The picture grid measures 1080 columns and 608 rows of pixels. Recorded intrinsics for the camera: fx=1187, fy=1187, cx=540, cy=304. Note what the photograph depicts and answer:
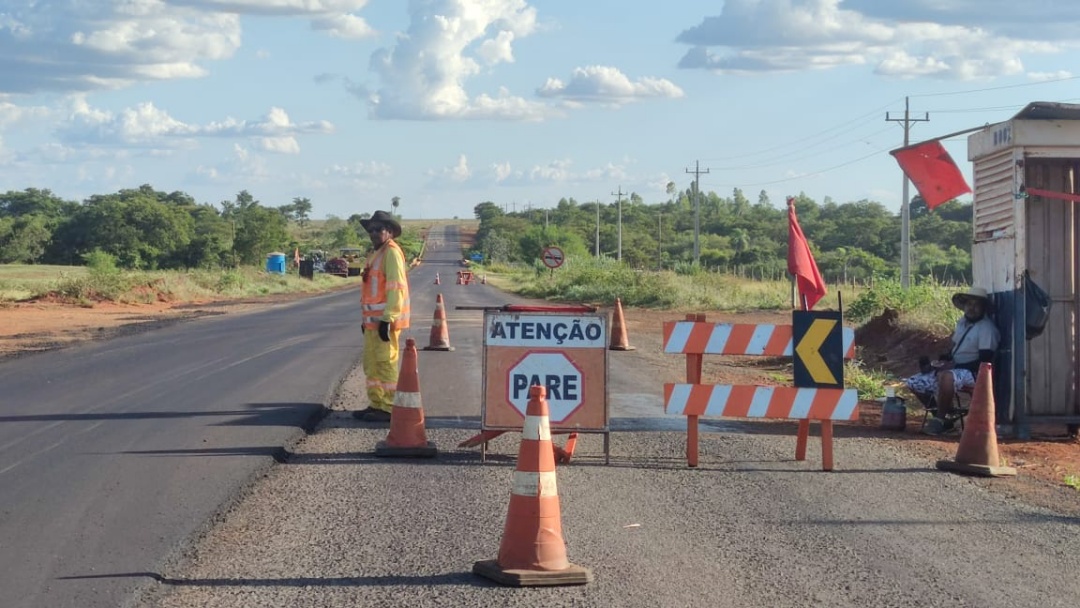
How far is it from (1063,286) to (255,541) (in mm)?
8387

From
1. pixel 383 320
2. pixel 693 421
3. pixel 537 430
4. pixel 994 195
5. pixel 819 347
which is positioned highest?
pixel 994 195

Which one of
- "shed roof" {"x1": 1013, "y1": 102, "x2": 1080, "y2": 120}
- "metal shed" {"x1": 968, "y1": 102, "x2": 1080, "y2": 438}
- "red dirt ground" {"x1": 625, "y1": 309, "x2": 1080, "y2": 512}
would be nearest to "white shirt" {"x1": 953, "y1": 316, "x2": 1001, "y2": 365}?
"metal shed" {"x1": 968, "y1": 102, "x2": 1080, "y2": 438}

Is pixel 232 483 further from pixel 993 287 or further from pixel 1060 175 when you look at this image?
pixel 1060 175

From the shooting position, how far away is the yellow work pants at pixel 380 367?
1132cm

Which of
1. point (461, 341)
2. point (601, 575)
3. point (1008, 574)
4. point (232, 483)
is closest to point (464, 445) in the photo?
point (232, 483)

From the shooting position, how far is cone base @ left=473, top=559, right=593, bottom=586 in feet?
19.6

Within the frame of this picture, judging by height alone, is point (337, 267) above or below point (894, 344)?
above

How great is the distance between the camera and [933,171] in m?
11.8

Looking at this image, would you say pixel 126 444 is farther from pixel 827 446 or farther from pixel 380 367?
pixel 827 446

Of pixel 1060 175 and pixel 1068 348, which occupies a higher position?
pixel 1060 175

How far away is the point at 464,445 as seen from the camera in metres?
9.88

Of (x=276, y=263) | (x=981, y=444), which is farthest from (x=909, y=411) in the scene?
(x=276, y=263)

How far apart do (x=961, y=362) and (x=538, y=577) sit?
7.05m

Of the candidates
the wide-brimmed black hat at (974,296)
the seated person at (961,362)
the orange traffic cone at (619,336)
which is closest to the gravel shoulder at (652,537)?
the seated person at (961,362)
